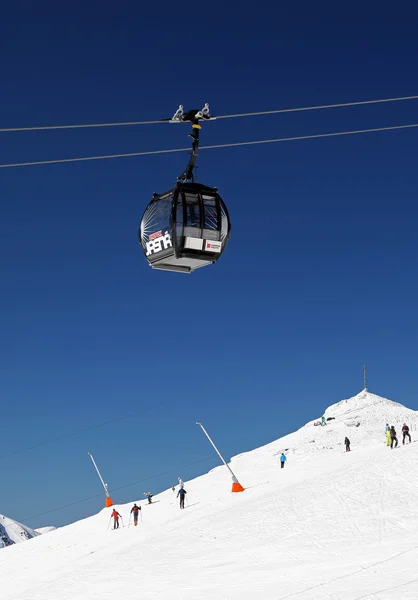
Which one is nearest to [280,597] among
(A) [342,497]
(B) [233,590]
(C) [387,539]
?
(B) [233,590]

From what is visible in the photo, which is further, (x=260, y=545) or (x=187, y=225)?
(x=260, y=545)

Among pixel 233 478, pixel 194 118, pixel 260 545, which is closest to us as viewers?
pixel 194 118

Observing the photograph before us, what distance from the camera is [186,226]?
13.7 meters

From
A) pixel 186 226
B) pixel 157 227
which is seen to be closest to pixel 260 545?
pixel 157 227

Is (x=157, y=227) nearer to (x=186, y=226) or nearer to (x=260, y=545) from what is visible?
(x=186, y=226)

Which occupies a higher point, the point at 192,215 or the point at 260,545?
the point at 192,215

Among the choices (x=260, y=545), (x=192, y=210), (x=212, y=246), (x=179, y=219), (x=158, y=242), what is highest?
(x=192, y=210)

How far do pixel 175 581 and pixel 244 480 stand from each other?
23392 millimetres

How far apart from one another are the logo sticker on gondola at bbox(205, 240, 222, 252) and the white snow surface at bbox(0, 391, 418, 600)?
6.81 metres

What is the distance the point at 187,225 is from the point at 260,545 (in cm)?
1234

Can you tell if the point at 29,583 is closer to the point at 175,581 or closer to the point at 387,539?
the point at 175,581

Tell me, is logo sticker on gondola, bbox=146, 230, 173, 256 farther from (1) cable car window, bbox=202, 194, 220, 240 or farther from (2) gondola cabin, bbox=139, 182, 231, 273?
(1) cable car window, bbox=202, 194, 220, 240

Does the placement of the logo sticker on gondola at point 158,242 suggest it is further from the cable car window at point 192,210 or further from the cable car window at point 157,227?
the cable car window at point 192,210

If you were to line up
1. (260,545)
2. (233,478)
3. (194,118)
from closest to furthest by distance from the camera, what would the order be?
(194,118) → (260,545) → (233,478)
